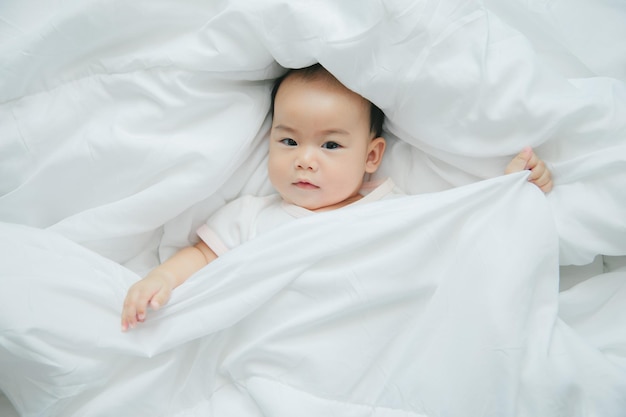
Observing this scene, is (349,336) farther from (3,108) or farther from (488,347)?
(3,108)

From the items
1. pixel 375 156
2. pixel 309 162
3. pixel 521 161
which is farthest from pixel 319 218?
pixel 521 161

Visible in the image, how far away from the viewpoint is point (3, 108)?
3.31 ft

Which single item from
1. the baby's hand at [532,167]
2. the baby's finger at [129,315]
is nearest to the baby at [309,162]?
Answer: the baby's hand at [532,167]

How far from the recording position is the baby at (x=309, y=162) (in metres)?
1.02

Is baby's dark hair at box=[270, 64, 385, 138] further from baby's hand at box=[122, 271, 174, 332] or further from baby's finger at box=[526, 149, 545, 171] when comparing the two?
baby's hand at box=[122, 271, 174, 332]

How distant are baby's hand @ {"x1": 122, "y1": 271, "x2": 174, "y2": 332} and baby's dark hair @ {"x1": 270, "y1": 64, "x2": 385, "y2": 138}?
0.42m

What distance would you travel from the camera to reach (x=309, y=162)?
3.30ft

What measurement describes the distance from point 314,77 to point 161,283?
17.7 inches

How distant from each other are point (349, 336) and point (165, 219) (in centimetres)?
41

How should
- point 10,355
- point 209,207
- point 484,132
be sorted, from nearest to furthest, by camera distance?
point 10,355
point 484,132
point 209,207

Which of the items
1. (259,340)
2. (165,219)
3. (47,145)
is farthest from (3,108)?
(259,340)

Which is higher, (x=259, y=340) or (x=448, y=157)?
(x=448, y=157)

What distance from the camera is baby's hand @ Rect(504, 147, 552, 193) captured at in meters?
0.96

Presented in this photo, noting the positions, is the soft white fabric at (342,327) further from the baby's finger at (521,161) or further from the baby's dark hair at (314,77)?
the baby's dark hair at (314,77)
